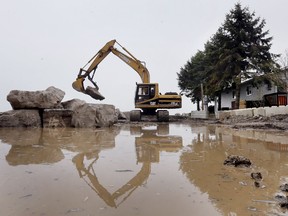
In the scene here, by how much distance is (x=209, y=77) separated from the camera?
1241 inches

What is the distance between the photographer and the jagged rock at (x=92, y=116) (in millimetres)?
13305

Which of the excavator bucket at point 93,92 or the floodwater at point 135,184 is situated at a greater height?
the excavator bucket at point 93,92

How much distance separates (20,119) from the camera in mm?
13422

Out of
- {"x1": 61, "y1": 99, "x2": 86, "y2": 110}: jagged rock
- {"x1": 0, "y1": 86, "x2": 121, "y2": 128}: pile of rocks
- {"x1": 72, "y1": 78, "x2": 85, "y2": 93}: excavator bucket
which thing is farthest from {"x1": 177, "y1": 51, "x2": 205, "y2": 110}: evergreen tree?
{"x1": 0, "y1": 86, "x2": 121, "y2": 128}: pile of rocks

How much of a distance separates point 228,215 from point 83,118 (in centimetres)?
1158

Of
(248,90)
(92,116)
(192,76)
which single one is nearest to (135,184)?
(92,116)

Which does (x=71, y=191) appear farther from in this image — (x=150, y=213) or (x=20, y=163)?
(x=20, y=163)

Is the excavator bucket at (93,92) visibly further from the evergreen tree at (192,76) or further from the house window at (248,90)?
the house window at (248,90)

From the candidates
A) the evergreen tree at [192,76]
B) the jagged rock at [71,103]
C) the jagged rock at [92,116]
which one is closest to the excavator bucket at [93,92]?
the jagged rock at [71,103]

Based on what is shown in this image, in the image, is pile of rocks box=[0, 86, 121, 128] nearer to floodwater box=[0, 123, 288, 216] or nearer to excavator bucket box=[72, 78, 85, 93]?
excavator bucket box=[72, 78, 85, 93]

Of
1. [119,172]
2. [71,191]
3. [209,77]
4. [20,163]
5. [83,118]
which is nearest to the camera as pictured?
[71,191]

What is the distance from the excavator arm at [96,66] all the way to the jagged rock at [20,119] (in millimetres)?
6133

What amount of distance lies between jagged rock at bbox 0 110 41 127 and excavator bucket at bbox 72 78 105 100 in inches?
235

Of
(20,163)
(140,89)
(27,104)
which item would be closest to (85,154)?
(20,163)
